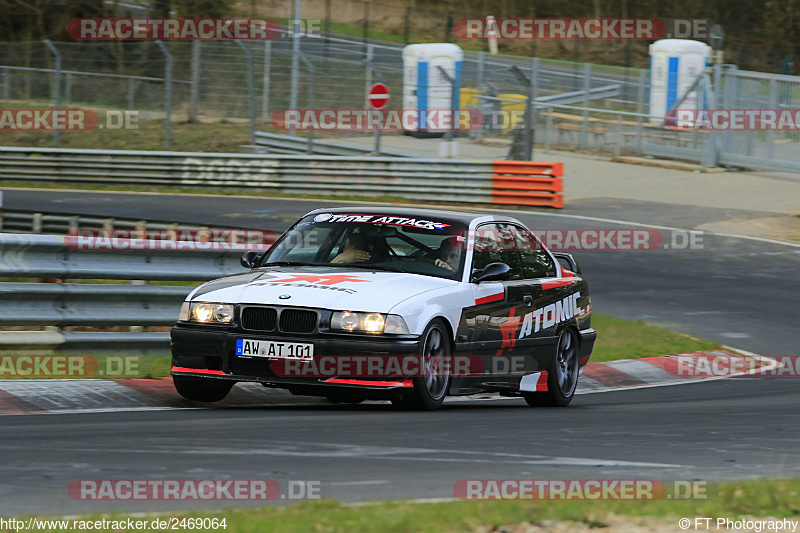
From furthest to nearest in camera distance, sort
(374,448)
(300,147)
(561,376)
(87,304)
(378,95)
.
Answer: (300,147) < (378,95) < (561,376) < (87,304) < (374,448)

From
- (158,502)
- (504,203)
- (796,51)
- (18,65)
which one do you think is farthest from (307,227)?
(796,51)

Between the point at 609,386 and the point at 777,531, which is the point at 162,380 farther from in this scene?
the point at 777,531

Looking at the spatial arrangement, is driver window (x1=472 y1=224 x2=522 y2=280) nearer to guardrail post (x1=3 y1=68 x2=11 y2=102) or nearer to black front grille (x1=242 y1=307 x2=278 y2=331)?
black front grille (x1=242 y1=307 x2=278 y2=331)

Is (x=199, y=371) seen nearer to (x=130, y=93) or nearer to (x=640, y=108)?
(x=130, y=93)

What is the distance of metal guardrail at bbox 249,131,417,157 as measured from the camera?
28422 mm

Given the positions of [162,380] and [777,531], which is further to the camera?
[162,380]

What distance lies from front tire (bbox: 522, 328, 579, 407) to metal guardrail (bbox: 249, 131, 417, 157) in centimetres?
1783

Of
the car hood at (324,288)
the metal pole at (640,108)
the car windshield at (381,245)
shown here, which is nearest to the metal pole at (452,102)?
the metal pole at (640,108)

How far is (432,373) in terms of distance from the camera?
27.0 feet

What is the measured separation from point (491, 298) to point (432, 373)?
3.30 feet

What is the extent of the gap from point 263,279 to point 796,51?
45347 mm

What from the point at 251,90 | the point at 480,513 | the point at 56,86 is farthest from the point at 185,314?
the point at 56,86

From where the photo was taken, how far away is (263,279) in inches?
333

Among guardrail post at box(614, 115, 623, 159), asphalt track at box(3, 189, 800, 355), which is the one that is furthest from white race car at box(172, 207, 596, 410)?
guardrail post at box(614, 115, 623, 159)
